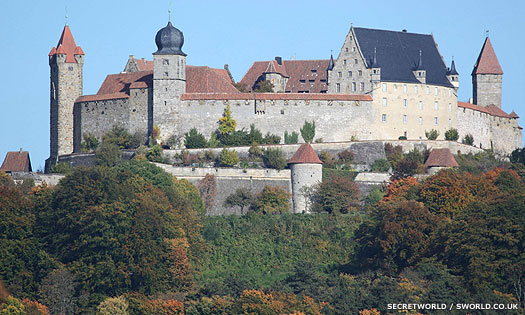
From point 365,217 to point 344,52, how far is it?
19.7 meters

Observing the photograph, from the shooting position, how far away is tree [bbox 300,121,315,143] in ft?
279

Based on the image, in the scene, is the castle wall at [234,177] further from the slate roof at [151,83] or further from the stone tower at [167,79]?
the slate roof at [151,83]

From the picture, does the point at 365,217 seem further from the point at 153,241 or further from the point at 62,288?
the point at 62,288

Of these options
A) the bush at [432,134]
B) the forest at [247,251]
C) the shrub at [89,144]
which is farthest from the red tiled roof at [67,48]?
the bush at [432,134]

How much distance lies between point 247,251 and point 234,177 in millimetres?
10288

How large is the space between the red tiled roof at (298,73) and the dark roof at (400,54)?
3.86 metres

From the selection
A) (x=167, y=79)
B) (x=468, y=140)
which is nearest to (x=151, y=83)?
(x=167, y=79)

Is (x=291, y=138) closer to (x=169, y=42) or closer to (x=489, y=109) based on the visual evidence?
(x=169, y=42)

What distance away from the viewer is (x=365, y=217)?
236ft

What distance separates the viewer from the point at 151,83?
86250 millimetres

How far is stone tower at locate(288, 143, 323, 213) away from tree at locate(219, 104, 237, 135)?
7582 millimetres

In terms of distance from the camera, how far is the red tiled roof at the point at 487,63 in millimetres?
99688

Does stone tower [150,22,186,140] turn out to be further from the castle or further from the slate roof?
the slate roof

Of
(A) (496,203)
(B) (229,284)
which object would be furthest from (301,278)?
(A) (496,203)
